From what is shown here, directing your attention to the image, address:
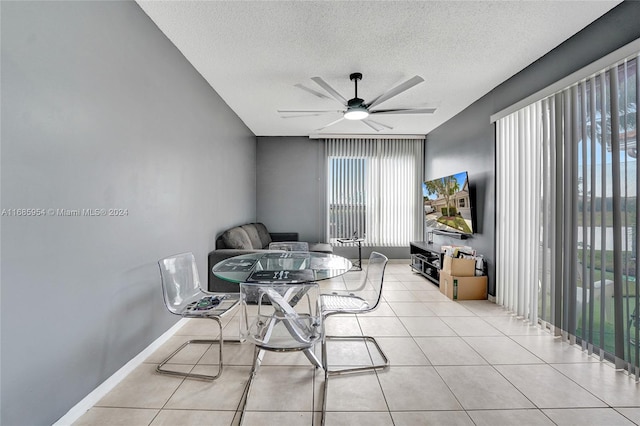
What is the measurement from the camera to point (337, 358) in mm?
2248

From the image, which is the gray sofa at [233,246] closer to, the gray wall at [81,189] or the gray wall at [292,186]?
the gray wall at [81,189]

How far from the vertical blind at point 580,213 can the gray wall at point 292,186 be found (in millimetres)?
3267

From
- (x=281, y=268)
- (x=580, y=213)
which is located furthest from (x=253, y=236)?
(x=580, y=213)

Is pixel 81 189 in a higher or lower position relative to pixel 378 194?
lower

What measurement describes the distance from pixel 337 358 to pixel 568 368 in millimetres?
1804

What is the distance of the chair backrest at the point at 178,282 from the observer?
207 centimetres

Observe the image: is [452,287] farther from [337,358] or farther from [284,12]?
[284,12]

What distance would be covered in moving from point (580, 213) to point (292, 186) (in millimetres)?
4692

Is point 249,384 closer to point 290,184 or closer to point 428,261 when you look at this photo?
point 428,261

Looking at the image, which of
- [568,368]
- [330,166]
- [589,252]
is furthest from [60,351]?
[330,166]

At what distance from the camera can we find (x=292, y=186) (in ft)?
19.6

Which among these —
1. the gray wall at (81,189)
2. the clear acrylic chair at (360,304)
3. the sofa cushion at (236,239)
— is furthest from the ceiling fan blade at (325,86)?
the sofa cushion at (236,239)

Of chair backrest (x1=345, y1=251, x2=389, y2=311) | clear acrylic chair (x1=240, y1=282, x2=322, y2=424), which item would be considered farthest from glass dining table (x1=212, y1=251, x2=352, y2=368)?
chair backrest (x1=345, y1=251, x2=389, y2=311)

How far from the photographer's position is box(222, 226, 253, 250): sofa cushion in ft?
12.0
